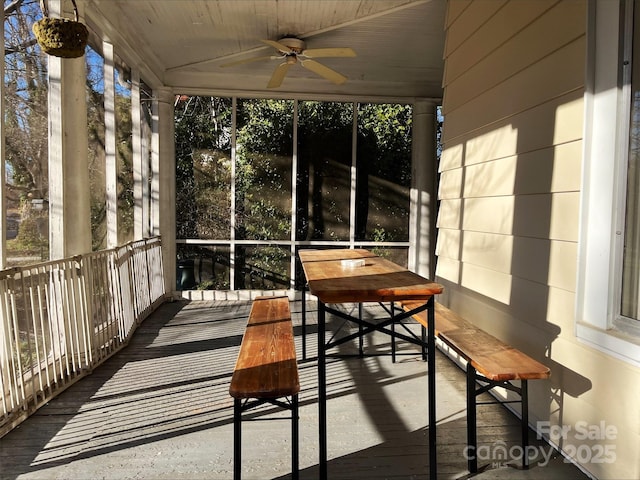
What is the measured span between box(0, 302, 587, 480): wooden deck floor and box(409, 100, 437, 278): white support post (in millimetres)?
2884

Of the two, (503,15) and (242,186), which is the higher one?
(503,15)

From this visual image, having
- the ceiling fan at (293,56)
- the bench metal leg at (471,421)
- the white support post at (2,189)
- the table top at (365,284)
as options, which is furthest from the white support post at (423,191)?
the white support post at (2,189)

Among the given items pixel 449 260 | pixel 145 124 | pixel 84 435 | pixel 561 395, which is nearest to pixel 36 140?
pixel 84 435

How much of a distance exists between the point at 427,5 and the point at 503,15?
1423 mm

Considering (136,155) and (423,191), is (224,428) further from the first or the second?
(423,191)

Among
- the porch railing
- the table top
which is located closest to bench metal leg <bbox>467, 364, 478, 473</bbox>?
the table top

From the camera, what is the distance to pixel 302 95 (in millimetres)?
6281

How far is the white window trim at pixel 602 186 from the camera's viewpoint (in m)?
1.91

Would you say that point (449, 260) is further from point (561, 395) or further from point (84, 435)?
point (84, 435)

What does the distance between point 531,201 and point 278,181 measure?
4.30m

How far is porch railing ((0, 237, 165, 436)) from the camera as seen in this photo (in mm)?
2465

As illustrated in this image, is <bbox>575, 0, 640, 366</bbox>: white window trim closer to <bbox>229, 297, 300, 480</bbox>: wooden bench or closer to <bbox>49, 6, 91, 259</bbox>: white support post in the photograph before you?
<bbox>229, 297, 300, 480</bbox>: wooden bench

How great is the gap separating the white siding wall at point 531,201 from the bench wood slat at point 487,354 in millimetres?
229

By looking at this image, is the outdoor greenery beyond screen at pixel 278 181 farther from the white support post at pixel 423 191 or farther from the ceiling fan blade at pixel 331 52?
the ceiling fan blade at pixel 331 52
